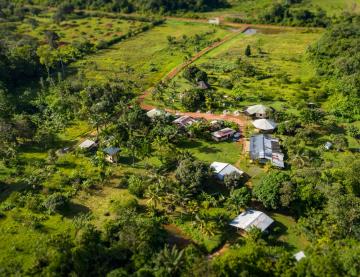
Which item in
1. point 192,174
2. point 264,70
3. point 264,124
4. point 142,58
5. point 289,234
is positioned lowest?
point 289,234

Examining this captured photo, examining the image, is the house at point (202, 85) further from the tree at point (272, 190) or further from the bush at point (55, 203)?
the bush at point (55, 203)

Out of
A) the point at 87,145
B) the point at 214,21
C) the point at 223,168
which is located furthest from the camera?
the point at 214,21

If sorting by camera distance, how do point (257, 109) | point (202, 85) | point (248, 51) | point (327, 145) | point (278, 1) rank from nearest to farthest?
point (327, 145) < point (257, 109) < point (202, 85) < point (248, 51) < point (278, 1)

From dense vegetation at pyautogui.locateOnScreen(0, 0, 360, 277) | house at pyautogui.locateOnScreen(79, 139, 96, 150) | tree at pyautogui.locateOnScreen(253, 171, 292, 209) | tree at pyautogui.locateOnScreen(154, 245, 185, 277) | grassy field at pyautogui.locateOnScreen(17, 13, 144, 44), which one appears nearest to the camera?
tree at pyautogui.locateOnScreen(154, 245, 185, 277)

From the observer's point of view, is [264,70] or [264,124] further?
[264,70]

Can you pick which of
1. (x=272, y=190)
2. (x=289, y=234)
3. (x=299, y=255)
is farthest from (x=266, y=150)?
(x=299, y=255)

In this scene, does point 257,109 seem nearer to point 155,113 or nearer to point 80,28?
point 155,113

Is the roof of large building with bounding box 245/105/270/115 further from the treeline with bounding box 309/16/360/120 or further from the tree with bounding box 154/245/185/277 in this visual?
the tree with bounding box 154/245/185/277

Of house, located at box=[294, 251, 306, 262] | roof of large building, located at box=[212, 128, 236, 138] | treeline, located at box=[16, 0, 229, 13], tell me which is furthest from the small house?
treeline, located at box=[16, 0, 229, 13]
